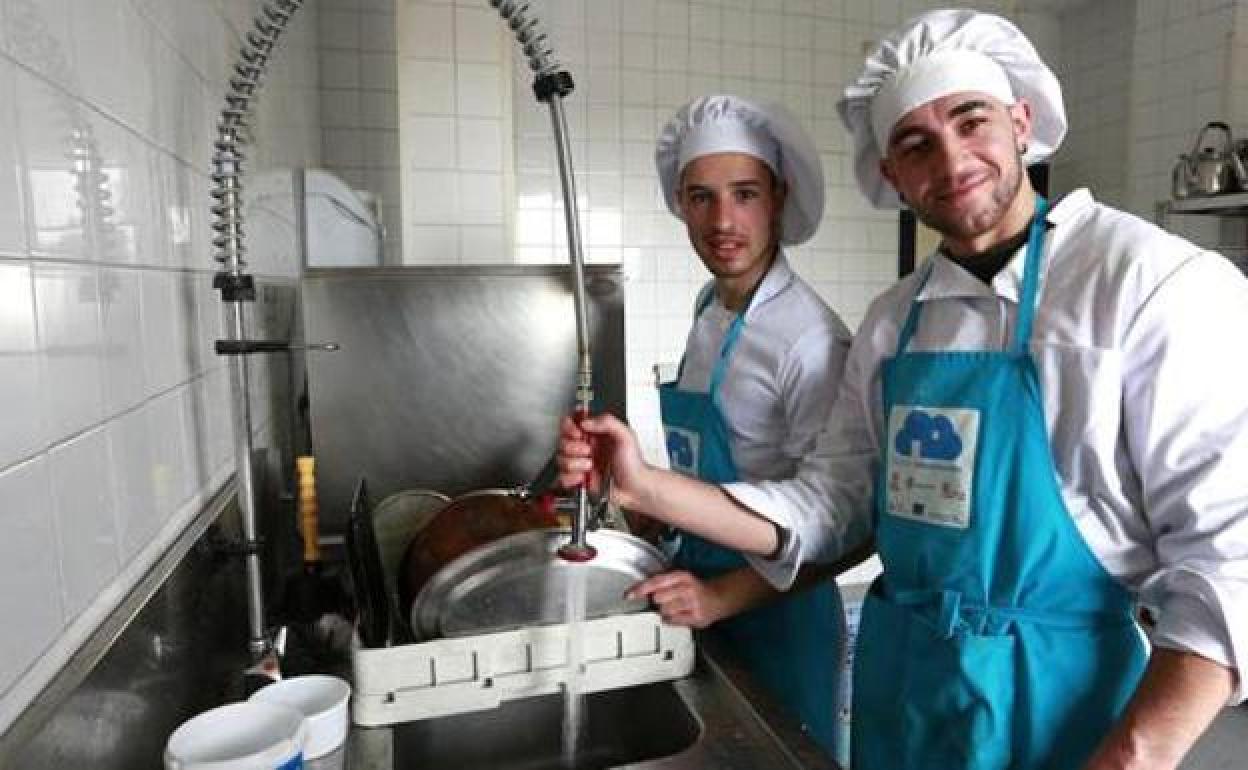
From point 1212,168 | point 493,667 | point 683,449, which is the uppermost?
point 1212,168

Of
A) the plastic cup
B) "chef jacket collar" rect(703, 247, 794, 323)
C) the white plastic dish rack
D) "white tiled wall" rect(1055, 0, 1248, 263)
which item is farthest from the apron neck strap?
"white tiled wall" rect(1055, 0, 1248, 263)

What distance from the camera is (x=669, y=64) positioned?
332 centimetres

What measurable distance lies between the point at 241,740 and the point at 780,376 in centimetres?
83

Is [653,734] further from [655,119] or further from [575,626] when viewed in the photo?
[655,119]

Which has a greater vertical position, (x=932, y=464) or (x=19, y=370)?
(x=19, y=370)

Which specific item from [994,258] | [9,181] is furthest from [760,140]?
[9,181]

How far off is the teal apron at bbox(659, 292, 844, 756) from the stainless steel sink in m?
0.27

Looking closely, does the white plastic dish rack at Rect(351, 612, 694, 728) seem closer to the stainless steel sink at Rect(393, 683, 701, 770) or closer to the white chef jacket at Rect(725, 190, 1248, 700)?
the stainless steel sink at Rect(393, 683, 701, 770)

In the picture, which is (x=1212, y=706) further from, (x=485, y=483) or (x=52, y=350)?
(x=485, y=483)

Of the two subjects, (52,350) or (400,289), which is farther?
(400,289)

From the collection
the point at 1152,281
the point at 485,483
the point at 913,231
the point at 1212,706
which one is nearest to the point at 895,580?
the point at 1212,706

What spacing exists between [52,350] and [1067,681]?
99 centimetres

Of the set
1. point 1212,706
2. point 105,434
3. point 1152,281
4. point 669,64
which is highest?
point 669,64

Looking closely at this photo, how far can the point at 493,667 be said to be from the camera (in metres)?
0.83
